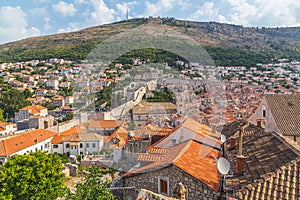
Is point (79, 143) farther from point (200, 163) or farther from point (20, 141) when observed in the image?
point (200, 163)

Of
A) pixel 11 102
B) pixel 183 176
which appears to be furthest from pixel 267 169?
pixel 11 102

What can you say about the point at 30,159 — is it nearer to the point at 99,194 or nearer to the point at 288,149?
the point at 99,194

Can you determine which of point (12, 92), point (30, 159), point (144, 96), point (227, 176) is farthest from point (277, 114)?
point (12, 92)

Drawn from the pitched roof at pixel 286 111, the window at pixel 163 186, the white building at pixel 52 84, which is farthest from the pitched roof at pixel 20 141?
the white building at pixel 52 84

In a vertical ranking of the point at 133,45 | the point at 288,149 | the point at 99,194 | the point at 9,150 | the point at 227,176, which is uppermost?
the point at 133,45

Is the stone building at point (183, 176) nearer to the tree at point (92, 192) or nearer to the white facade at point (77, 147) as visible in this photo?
the tree at point (92, 192)

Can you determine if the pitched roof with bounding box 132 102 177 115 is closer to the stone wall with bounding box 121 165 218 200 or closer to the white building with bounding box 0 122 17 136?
the stone wall with bounding box 121 165 218 200

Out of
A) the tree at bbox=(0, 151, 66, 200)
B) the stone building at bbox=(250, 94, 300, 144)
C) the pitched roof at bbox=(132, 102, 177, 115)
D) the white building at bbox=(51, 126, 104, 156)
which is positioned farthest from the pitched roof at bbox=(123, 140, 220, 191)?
the white building at bbox=(51, 126, 104, 156)

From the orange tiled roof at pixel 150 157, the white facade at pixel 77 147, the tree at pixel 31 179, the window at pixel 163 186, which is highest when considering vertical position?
the orange tiled roof at pixel 150 157
